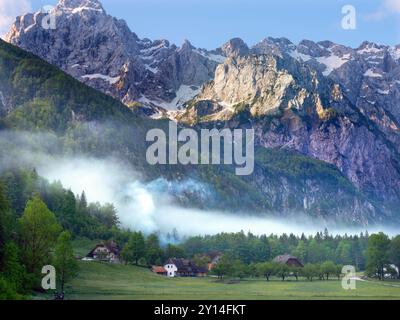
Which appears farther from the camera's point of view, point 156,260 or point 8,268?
point 156,260

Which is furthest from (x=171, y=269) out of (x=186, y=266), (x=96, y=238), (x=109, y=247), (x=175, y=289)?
(x=175, y=289)

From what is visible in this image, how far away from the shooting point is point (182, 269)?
4643 inches

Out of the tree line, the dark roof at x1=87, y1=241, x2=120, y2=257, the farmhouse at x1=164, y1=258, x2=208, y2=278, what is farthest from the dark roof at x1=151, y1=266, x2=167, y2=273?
the dark roof at x1=87, y1=241, x2=120, y2=257

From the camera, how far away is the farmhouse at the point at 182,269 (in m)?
114

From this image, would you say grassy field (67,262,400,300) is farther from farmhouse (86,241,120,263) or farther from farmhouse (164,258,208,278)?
farmhouse (86,241,120,263)

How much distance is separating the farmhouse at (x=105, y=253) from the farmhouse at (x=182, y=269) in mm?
8937

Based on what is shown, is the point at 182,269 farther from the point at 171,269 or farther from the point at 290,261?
the point at 290,261

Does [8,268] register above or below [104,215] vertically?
below

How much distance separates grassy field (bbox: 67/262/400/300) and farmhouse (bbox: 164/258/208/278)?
15.0 feet

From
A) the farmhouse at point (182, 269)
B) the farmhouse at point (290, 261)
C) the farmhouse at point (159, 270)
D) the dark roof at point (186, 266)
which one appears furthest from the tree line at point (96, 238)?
the farmhouse at point (159, 270)
